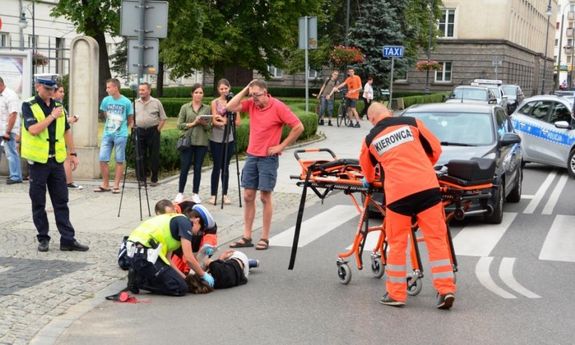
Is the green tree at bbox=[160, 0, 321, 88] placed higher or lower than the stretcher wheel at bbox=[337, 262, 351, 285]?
higher

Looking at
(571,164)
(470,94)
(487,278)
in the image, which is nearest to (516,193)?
(571,164)

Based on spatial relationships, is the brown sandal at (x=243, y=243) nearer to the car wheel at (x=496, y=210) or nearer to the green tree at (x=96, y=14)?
the car wheel at (x=496, y=210)

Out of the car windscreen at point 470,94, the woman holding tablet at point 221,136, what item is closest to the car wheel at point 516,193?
the woman holding tablet at point 221,136

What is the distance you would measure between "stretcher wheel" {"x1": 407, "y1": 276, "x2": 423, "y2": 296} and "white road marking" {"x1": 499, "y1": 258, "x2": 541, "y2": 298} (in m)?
0.96

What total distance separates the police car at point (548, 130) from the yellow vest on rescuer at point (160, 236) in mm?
12744

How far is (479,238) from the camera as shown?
1145 cm

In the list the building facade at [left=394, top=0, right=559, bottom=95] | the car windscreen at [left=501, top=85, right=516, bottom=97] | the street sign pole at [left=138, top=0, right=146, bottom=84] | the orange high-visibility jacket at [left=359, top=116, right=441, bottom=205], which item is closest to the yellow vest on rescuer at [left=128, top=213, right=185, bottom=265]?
the orange high-visibility jacket at [left=359, top=116, right=441, bottom=205]

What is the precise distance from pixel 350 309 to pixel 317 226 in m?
4.68

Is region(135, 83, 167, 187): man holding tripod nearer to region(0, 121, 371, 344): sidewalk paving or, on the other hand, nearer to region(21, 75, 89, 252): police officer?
region(0, 121, 371, 344): sidewalk paving

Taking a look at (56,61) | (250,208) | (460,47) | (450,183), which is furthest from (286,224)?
(460,47)

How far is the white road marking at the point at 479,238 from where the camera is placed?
10.6 metres

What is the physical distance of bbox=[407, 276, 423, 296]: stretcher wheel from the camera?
8.12 m

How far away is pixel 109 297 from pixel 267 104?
10.7 feet

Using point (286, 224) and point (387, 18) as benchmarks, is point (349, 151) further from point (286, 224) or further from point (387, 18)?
point (387, 18)
